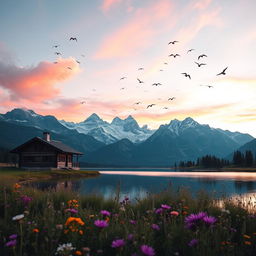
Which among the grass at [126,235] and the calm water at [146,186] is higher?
the grass at [126,235]

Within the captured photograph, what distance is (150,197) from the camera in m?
11.9

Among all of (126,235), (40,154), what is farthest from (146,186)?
(40,154)

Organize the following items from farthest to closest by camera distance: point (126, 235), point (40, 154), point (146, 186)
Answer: point (40, 154) < point (146, 186) < point (126, 235)

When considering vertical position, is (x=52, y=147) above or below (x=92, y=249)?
above

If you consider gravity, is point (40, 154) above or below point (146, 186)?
above

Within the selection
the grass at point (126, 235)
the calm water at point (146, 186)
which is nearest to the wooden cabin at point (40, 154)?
the calm water at point (146, 186)

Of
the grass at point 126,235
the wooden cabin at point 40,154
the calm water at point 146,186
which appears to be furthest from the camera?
the wooden cabin at point 40,154

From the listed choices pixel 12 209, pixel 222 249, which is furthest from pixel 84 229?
pixel 12 209

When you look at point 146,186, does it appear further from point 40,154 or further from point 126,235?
point 40,154

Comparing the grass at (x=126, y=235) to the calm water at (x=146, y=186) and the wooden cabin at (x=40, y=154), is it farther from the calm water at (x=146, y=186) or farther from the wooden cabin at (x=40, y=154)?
the wooden cabin at (x=40, y=154)

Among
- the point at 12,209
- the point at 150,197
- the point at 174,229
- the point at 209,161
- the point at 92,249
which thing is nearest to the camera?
the point at 92,249

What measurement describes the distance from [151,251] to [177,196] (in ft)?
27.1

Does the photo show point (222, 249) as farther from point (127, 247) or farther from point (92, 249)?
point (92, 249)

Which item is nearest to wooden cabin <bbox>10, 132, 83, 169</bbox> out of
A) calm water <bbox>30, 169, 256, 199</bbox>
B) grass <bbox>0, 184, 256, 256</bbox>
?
calm water <bbox>30, 169, 256, 199</bbox>
